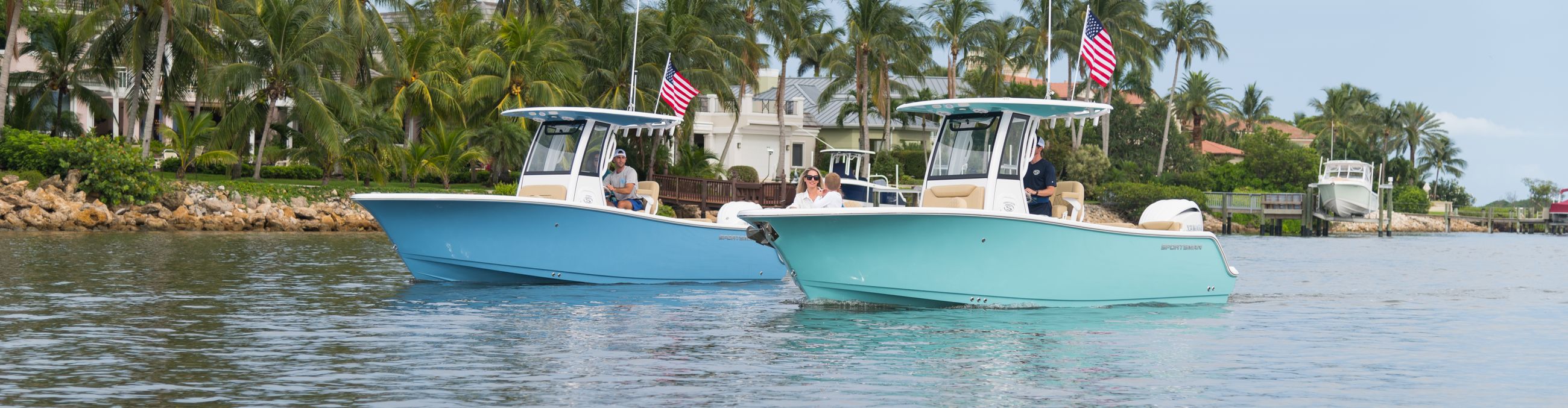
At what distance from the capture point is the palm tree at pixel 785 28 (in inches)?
2318

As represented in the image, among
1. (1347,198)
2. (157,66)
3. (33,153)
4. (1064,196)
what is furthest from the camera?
(1347,198)

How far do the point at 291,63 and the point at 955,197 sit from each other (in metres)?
30.3

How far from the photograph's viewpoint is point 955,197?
14.8 m

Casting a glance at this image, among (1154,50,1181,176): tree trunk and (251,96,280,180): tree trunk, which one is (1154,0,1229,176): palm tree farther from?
(251,96,280,180): tree trunk

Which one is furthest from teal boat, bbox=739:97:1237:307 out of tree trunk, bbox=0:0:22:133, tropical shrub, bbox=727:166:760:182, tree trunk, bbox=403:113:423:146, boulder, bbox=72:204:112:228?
tropical shrub, bbox=727:166:760:182

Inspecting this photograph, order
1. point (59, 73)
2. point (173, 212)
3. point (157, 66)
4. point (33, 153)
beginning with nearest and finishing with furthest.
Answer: point (33, 153), point (173, 212), point (157, 66), point (59, 73)

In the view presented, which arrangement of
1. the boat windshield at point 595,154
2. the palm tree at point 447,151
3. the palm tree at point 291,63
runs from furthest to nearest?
the palm tree at point 447,151 < the palm tree at point 291,63 < the boat windshield at point 595,154

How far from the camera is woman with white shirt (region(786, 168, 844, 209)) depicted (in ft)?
48.5

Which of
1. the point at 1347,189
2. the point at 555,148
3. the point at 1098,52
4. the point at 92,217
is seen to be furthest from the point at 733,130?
the point at 1098,52

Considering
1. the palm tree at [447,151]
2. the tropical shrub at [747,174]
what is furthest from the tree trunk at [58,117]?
the tropical shrub at [747,174]

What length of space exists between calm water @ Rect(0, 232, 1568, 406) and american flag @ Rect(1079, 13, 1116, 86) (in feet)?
8.48

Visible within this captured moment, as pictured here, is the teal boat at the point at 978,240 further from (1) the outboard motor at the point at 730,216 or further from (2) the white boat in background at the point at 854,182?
(2) the white boat in background at the point at 854,182

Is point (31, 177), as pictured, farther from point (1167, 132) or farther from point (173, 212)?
point (1167, 132)

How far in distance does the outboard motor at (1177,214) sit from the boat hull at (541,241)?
548 cm
